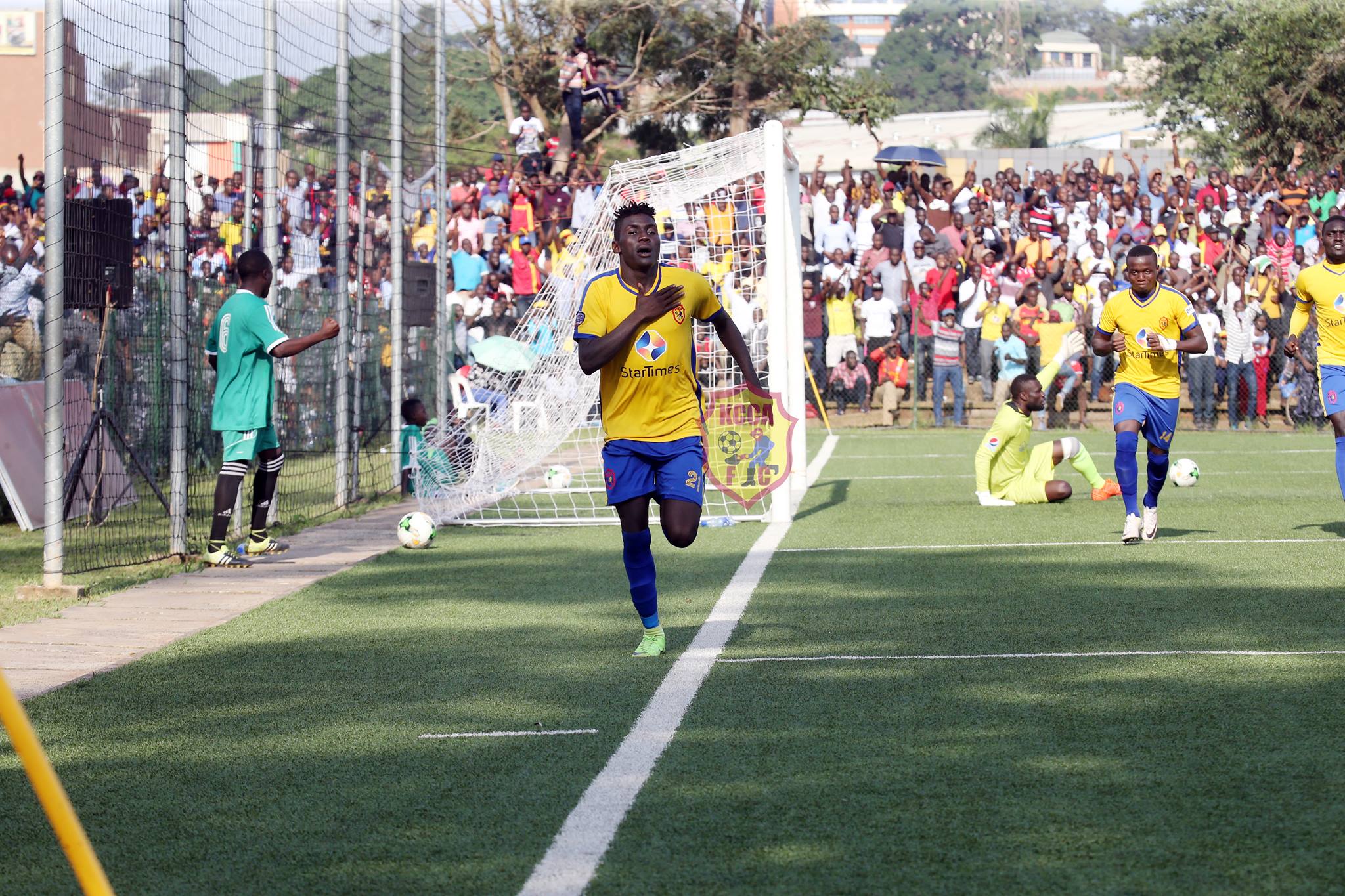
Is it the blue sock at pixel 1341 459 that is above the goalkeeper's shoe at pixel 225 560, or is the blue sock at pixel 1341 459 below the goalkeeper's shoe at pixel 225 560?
above

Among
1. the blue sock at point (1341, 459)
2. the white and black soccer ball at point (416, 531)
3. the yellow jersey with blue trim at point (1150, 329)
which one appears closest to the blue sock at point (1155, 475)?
the yellow jersey with blue trim at point (1150, 329)

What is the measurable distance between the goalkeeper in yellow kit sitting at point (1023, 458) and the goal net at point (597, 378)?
1750 mm

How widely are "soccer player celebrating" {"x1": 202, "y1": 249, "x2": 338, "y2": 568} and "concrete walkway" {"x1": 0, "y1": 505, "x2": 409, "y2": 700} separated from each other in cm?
48

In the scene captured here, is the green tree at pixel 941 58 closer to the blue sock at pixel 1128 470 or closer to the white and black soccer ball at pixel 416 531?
the blue sock at pixel 1128 470

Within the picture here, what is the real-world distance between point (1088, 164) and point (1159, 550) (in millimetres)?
22623

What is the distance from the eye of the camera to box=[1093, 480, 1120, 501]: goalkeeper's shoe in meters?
14.3

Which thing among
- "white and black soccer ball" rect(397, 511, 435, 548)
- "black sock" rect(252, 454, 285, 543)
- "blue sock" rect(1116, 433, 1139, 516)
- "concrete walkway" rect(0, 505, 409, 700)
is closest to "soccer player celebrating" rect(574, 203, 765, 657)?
"concrete walkway" rect(0, 505, 409, 700)

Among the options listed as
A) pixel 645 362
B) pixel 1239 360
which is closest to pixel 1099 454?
pixel 1239 360

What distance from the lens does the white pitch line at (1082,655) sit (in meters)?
6.91

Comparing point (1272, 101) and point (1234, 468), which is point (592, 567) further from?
point (1272, 101)

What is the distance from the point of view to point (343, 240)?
47.8 feet

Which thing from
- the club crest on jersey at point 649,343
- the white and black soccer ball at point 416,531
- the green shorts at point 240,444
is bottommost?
the white and black soccer ball at point 416,531

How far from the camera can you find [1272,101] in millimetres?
37375

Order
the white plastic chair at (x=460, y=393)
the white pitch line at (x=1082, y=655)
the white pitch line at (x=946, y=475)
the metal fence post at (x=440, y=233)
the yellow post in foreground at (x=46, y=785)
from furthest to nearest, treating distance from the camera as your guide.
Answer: the white plastic chair at (x=460, y=393) < the metal fence post at (x=440, y=233) < the white pitch line at (x=946, y=475) < the white pitch line at (x=1082, y=655) < the yellow post in foreground at (x=46, y=785)
